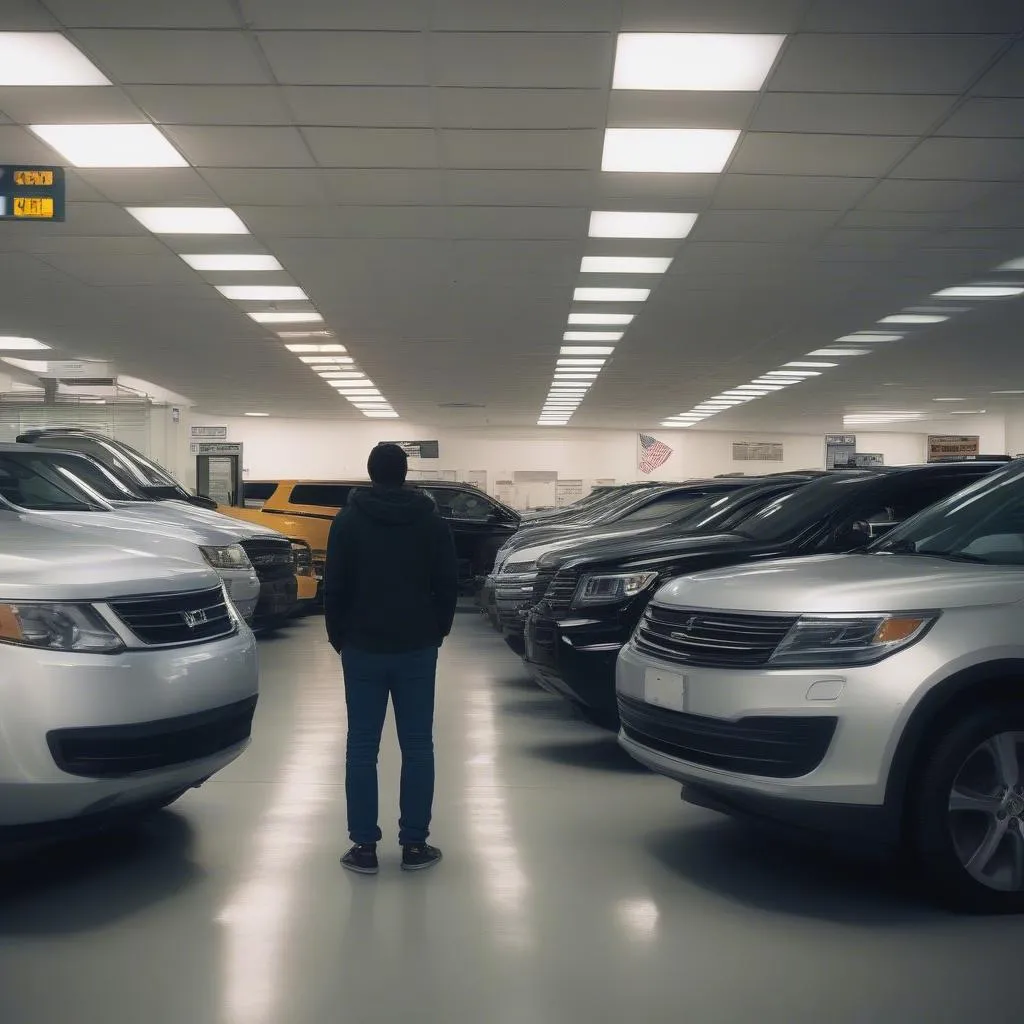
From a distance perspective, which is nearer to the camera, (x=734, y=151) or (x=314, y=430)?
(x=734, y=151)

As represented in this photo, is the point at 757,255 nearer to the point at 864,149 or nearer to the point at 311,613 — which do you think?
the point at 864,149

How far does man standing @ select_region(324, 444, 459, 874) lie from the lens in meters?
4.02

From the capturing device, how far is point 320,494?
1488 centimetres

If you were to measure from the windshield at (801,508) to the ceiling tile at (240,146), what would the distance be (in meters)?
4.42

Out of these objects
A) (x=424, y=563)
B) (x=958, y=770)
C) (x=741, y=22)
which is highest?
(x=741, y=22)

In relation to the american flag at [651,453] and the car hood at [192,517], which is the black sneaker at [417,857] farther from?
the american flag at [651,453]

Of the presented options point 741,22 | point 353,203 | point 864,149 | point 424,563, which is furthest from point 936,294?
point 424,563

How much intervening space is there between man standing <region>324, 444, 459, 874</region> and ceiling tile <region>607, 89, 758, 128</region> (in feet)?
14.9

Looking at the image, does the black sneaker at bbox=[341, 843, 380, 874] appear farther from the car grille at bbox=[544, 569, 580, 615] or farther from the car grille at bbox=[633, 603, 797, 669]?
the car grille at bbox=[544, 569, 580, 615]

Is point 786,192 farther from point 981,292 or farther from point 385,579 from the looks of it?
point 385,579

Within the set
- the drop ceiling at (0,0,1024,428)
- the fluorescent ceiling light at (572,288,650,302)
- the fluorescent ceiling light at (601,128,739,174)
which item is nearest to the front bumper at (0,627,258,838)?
the drop ceiling at (0,0,1024,428)

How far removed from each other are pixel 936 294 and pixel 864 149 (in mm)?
6701

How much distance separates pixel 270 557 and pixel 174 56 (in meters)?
4.84

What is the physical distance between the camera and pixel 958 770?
11.5 ft
